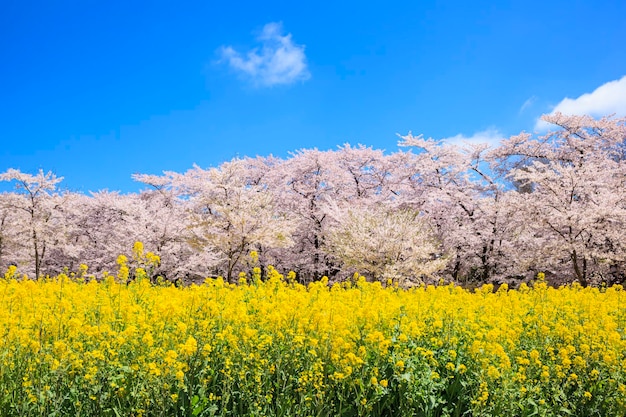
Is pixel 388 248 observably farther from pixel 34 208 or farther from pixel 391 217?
pixel 34 208

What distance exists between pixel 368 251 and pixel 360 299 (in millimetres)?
15623

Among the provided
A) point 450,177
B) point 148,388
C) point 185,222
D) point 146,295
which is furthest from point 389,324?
point 185,222

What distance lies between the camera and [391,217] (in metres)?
24.2

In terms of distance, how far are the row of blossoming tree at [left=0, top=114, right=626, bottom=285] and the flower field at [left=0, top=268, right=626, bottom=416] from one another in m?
15.7

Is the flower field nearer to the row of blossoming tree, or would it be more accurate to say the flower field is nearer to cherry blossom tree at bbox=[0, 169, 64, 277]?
the row of blossoming tree

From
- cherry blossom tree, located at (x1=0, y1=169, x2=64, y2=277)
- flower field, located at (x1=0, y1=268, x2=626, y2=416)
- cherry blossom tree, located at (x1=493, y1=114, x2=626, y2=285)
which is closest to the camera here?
flower field, located at (x1=0, y1=268, x2=626, y2=416)

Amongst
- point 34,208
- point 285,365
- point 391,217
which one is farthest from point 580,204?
point 34,208

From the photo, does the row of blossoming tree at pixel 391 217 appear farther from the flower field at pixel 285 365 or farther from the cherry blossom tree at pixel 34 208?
the flower field at pixel 285 365

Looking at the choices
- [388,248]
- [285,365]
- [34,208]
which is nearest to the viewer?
[285,365]

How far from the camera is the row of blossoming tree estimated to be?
2273 centimetres

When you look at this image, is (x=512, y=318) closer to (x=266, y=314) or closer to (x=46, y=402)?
(x=266, y=314)

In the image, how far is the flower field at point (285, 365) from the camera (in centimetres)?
448

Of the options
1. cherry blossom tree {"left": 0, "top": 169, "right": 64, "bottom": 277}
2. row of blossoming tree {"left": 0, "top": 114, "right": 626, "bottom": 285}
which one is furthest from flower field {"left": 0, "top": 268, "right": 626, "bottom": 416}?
cherry blossom tree {"left": 0, "top": 169, "right": 64, "bottom": 277}

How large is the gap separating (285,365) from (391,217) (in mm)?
19695
